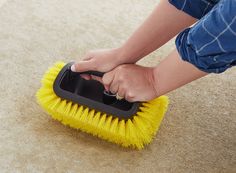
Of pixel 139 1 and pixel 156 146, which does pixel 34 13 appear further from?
pixel 156 146

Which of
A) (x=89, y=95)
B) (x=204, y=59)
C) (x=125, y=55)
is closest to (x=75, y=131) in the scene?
(x=89, y=95)

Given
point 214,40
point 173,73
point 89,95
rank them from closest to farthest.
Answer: point 214,40 < point 173,73 < point 89,95

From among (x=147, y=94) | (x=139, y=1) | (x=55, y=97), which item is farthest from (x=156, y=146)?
(x=139, y=1)

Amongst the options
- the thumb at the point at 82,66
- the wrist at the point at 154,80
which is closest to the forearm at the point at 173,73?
the wrist at the point at 154,80

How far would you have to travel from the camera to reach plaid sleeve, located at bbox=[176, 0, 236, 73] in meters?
0.53

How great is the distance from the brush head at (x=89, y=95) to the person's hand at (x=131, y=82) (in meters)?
0.02

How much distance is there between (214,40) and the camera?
550 mm

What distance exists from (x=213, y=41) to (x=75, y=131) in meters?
0.38

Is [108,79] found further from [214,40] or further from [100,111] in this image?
[214,40]

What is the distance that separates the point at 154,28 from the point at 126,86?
127 millimetres

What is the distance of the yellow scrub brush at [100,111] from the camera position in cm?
74

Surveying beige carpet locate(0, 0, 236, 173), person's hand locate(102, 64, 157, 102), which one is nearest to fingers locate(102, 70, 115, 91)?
person's hand locate(102, 64, 157, 102)

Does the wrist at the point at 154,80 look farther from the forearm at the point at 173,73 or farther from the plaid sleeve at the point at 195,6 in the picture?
the plaid sleeve at the point at 195,6

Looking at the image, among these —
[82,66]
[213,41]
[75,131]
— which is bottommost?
[75,131]
